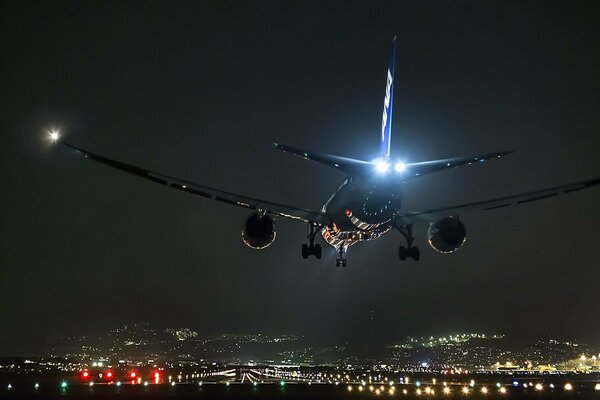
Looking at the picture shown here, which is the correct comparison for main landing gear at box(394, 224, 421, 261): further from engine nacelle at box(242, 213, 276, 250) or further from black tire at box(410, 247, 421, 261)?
engine nacelle at box(242, 213, 276, 250)

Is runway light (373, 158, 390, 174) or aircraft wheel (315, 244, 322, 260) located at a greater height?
aircraft wheel (315, 244, 322, 260)

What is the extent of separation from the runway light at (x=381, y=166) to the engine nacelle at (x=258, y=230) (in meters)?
8.56

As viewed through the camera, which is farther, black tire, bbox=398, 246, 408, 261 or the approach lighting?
black tire, bbox=398, 246, 408, 261

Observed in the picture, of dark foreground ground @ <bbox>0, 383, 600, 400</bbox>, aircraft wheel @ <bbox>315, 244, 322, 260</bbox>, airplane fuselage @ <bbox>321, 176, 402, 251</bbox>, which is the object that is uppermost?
aircraft wheel @ <bbox>315, 244, 322, 260</bbox>

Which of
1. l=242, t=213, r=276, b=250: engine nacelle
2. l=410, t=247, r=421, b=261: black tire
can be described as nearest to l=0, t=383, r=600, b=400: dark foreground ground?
l=410, t=247, r=421, b=261: black tire

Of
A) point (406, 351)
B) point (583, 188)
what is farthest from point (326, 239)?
point (406, 351)

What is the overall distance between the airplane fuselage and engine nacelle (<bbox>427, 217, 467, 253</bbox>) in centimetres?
368

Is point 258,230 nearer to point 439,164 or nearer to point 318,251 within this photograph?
point 318,251

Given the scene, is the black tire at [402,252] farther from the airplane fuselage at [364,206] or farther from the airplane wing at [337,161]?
the airplane wing at [337,161]

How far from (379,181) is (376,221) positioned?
2.34 m

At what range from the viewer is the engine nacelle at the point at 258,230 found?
34.6m

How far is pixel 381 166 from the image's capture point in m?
28.6

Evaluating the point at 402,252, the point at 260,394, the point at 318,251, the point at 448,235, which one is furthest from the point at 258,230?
the point at 448,235

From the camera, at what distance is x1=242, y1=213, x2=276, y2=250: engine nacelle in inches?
1362
